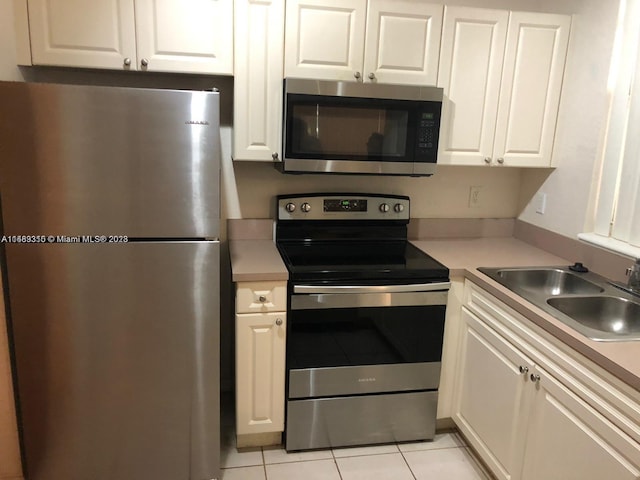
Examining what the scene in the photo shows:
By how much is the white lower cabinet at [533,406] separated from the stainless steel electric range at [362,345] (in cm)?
18

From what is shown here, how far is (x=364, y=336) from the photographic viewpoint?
2.26 metres

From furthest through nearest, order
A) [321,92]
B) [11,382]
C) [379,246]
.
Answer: [379,246], [321,92], [11,382]

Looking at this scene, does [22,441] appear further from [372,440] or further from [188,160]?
[372,440]

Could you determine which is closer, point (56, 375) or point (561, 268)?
point (56, 375)

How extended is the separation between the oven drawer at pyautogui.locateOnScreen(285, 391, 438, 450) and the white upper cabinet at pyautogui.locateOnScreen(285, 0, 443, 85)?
1462 mm

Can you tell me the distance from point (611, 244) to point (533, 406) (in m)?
0.84

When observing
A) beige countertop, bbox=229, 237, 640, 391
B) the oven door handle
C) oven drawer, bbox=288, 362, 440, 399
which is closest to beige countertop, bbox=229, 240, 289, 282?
beige countertop, bbox=229, 237, 640, 391

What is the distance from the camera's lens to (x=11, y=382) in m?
1.94

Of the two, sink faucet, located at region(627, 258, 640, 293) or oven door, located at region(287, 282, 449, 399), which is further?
oven door, located at region(287, 282, 449, 399)

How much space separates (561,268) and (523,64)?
A: 98 cm

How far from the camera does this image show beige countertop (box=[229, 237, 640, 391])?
1484 millimetres

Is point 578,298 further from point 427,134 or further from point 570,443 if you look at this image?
point 427,134

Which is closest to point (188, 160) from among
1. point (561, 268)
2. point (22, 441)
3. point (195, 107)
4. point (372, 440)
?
point (195, 107)

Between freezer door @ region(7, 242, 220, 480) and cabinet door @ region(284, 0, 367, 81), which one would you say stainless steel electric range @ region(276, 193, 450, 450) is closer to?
freezer door @ region(7, 242, 220, 480)
